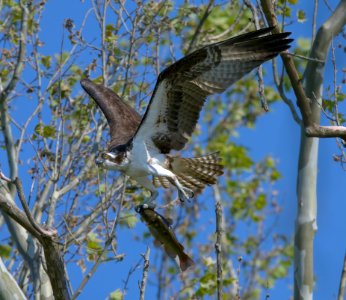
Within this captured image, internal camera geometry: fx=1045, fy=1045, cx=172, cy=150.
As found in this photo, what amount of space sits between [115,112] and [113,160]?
0.83 meters

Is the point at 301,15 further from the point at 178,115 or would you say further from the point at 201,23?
the point at 178,115

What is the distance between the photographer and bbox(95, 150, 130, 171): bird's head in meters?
7.48

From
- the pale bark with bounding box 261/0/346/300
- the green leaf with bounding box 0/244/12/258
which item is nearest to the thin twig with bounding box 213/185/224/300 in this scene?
the pale bark with bounding box 261/0/346/300

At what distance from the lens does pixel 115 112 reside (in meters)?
8.25

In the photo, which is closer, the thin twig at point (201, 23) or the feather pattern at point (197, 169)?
the feather pattern at point (197, 169)

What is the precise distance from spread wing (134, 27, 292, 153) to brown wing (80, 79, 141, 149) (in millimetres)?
437

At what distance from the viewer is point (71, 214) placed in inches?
334

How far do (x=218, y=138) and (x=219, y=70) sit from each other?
8500 millimetres

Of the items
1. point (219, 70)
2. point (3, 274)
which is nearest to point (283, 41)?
point (219, 70)

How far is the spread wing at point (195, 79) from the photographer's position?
690cm

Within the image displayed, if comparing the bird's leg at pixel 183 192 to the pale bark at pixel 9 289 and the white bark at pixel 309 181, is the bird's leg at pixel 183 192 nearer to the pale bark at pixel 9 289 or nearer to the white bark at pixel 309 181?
the white bark at pixel 309 181

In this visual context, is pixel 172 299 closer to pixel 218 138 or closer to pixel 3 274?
pixel 3 274

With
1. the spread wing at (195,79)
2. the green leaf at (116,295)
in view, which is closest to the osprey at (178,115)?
the spread wing at (195,79)

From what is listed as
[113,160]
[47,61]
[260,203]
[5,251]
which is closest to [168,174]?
[113,160]
